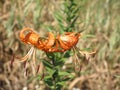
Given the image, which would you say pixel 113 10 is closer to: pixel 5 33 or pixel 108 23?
pixel 108 23

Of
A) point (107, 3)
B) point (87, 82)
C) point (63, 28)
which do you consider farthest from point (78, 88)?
point (63, 28)

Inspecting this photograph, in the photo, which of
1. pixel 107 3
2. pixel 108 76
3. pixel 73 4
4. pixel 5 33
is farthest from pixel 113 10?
pixel 73 4

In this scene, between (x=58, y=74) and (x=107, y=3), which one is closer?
(x=58, y=74)

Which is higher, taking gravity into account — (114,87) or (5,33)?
(5,33)

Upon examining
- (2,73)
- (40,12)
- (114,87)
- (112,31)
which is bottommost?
(114,87)

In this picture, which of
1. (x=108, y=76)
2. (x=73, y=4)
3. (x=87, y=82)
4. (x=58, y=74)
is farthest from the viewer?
(x=87, y=82)

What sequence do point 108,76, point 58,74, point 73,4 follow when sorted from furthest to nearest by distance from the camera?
point 108,76
point 73,4
point 58,74
